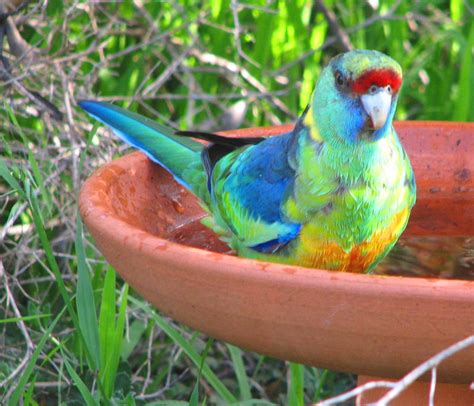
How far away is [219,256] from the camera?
3.78ft

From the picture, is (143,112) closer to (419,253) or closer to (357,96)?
(419,253)

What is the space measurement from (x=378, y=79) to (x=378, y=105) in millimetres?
38

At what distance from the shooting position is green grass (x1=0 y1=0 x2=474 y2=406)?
6.25 feet

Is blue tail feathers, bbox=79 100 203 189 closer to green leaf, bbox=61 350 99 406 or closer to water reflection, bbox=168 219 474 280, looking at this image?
water reflection, bbox=168 219 474 280

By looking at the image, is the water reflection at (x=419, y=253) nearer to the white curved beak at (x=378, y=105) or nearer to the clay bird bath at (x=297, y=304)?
the clay bird bath at (x=297, y=304)

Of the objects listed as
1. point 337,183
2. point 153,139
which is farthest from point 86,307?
point 337,183

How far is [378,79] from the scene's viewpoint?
4.25 ft

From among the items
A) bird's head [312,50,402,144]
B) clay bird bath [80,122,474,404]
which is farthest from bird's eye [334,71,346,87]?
clay bird bath [80,122,474,404]

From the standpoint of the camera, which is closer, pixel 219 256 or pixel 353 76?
pixel 219 256

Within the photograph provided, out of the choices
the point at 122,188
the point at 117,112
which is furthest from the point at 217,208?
the point at 117,112

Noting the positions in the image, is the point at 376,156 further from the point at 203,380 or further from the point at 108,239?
the point at 203,380

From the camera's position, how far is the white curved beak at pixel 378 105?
4.24 ft

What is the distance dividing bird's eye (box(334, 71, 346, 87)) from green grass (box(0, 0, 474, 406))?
52 cm

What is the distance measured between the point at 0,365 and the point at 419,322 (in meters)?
1.15
